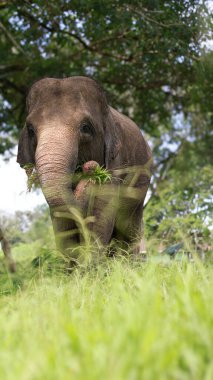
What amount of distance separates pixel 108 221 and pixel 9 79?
8.82 m

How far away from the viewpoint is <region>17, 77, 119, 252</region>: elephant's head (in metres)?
5.82

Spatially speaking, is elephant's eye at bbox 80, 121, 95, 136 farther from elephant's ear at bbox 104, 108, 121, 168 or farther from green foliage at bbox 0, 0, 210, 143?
green foliage at bbox 0, 0, 210, 143

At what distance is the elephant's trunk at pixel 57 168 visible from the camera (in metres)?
5.73

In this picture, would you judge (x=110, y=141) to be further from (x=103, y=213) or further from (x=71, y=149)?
(x=71, y=149)

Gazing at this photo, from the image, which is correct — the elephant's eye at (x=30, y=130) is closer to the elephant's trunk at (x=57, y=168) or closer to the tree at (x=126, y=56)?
the elephant's trunk at (x=57, y=168)

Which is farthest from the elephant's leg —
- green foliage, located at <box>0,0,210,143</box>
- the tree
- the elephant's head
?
green foliage, located at <box>0,0,210,143</box>

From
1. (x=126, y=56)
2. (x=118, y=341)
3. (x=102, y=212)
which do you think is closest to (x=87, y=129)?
(x=102, y=212)

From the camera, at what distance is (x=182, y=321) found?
8.02ft

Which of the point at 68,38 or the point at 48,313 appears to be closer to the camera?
the point at 48,313

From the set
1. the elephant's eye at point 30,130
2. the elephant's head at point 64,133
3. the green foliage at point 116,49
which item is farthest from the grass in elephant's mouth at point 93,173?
Answer: the green foliage at point 116,49

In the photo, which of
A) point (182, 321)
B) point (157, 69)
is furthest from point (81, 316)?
point (157, 69)

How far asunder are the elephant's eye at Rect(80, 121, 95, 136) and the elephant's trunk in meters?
0.36

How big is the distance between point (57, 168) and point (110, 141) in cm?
153

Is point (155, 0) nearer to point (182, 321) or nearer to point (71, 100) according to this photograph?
point (71, 100)
